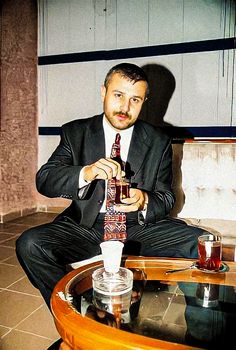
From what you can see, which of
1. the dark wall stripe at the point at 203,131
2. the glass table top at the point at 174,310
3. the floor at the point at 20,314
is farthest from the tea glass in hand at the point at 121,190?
the dark wall stripe at the point at 203,131

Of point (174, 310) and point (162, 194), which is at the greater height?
point (162, 194)

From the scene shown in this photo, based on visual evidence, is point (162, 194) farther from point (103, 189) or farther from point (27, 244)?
point (27, 244)

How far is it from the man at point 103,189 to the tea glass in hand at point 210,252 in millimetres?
473

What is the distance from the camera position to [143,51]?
4.56m

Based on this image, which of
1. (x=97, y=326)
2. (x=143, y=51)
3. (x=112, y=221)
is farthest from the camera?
(x=143, y=51)

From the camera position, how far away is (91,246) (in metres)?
1.93

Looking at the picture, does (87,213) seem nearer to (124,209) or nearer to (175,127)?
(124,209)

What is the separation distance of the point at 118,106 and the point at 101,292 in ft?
3.86

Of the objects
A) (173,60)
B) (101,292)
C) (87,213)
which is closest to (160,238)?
(87,213)

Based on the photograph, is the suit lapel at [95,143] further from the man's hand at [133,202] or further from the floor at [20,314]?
the floor at [20,314]

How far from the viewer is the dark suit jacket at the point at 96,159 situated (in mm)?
1967

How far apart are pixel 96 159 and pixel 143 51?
9.62 feet

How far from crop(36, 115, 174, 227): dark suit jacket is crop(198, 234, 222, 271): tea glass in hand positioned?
1.86ft

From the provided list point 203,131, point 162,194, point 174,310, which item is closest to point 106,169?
point 162,194
